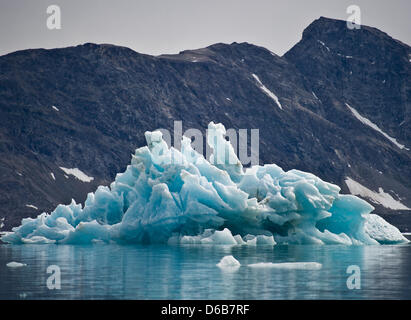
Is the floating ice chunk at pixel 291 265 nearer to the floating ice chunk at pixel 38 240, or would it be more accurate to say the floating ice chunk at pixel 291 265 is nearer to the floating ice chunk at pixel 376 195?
the floating ice chunk at pixel 38 240

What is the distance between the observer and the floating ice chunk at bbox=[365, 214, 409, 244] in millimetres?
52322

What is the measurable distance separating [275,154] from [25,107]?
5678 centimetres

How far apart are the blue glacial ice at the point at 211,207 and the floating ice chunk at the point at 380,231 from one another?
1.21m

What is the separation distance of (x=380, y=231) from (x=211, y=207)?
13767 millimetres

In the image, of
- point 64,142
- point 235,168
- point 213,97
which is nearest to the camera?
point 235,168

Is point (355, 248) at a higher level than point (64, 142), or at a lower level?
lower

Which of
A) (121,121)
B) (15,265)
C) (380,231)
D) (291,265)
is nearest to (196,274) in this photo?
(291,265)

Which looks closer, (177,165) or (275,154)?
(177,165)

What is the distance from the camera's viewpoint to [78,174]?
156 meters

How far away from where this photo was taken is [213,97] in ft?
643
